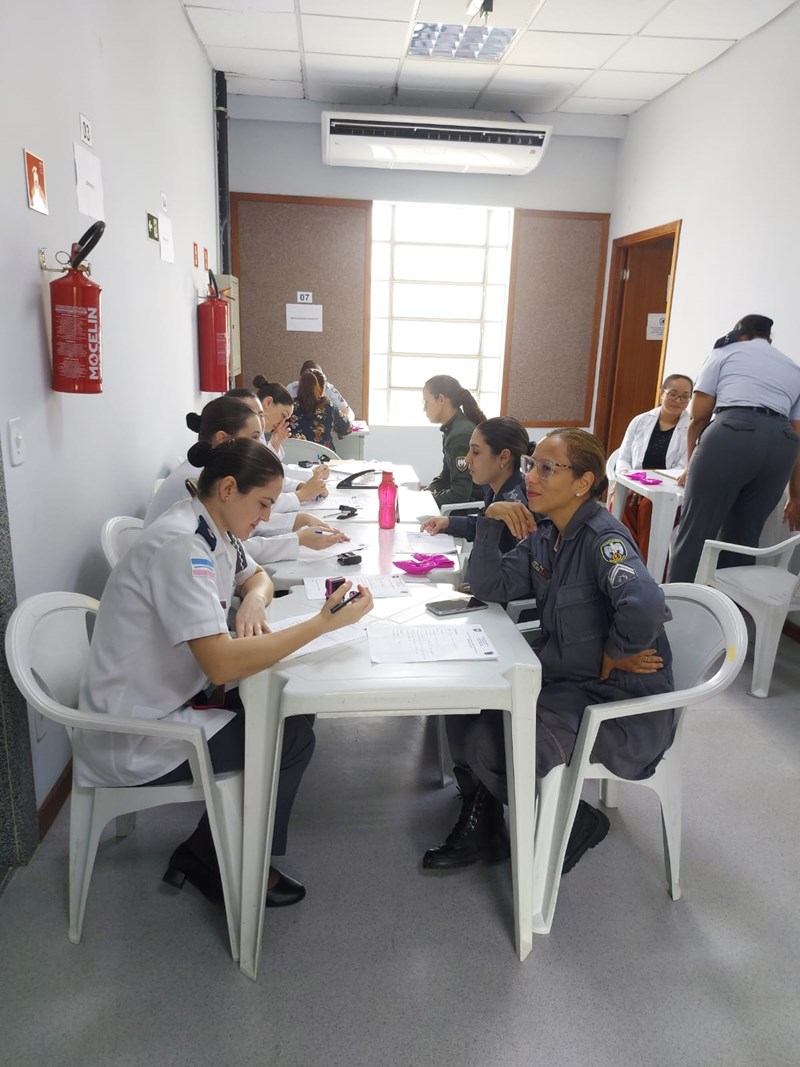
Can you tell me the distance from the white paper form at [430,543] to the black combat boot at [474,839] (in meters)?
0.78

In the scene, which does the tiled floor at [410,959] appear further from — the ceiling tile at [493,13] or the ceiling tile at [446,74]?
the ceiling tile at [446,74]

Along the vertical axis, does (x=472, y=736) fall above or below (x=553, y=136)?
below

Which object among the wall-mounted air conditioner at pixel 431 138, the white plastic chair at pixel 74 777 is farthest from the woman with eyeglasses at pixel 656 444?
the white plastic chair at pixel 74 777

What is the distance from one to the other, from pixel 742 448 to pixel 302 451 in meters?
2.49

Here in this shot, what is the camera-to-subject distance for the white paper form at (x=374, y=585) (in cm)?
200

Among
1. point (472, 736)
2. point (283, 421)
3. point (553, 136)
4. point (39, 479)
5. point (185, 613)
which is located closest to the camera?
point (185, 613)

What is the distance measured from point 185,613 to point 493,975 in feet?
3.46

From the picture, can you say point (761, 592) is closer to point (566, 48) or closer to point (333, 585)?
point (333, 585)

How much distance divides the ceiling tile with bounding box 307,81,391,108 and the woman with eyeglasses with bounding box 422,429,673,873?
445 centimetres

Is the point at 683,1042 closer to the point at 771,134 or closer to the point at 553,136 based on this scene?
the point at 771,134

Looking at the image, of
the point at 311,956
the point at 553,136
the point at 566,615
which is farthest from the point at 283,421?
the point at 553,136

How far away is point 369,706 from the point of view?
4.80ft

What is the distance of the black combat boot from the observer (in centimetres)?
195

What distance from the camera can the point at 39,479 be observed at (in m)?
2.00
